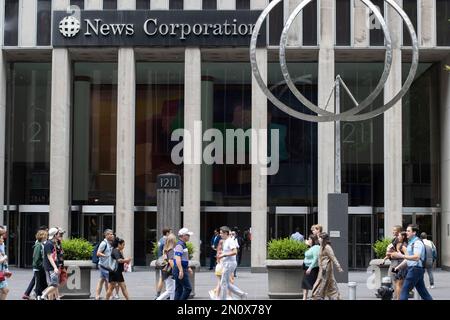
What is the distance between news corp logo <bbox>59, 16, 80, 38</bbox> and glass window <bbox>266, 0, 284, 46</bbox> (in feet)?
29.3

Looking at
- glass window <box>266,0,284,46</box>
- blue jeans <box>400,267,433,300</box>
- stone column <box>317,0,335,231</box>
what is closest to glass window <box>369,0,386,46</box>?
stone column <box>317,0,335,231</box>

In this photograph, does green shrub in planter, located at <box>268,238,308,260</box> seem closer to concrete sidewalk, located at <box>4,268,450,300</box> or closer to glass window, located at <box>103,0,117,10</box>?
concrete sidewalk, located at <box>4,268,450,300</box>

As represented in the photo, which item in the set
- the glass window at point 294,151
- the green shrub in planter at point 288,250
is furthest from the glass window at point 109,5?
the green shrub in planter at point 288,250

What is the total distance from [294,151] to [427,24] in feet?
28.6

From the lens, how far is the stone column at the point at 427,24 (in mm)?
39031

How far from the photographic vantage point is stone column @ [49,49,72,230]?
3884 centimetres

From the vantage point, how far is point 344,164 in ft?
139

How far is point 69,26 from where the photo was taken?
39.5m

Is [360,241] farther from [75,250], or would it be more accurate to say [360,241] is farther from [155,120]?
[75,250]

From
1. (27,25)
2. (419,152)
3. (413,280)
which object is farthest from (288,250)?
(27,25)

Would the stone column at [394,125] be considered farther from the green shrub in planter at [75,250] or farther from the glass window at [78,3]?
the green shrub in planter at [75,250]

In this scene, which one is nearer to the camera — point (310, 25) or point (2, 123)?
point (310, 25)
